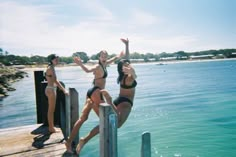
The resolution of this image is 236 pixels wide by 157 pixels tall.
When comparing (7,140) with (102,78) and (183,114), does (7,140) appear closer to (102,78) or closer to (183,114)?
(102,78)

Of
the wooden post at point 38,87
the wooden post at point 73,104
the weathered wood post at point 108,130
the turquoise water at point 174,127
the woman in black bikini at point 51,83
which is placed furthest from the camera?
the turquoise water at point 174,127

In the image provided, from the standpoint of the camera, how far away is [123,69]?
493 centimetres

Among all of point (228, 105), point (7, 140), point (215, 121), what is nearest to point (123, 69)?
point (7, 140)

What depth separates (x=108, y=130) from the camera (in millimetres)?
3555

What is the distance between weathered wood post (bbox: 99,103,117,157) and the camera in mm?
3520

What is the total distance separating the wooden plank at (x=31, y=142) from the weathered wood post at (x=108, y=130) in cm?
150

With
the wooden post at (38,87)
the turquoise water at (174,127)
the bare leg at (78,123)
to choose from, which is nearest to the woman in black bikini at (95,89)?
the bare leg at (78,123)

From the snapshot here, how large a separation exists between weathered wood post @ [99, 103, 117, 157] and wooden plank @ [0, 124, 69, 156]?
150 centimetres

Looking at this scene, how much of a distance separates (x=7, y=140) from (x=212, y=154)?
8739 mm

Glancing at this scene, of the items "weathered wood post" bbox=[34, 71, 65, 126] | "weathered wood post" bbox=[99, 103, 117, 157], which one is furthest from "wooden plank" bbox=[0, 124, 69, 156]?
"weathered wood post" bbox=[99, 103, 117, 157]

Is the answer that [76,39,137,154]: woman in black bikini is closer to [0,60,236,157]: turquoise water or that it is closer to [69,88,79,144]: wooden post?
[69,88,79,144]: wooden post

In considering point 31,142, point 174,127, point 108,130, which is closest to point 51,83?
point 31,142

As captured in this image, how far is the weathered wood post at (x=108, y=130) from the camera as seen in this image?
3520mm

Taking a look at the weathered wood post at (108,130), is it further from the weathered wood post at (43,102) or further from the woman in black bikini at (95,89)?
the weathered wood post at (43,102)
